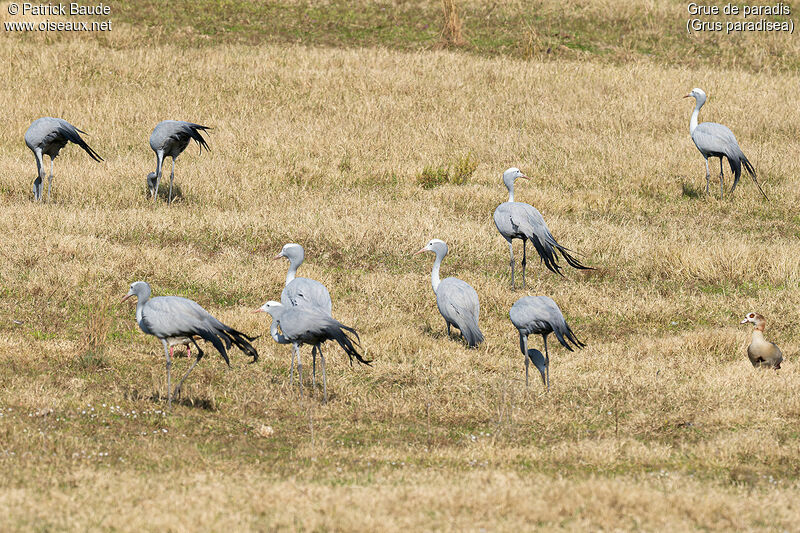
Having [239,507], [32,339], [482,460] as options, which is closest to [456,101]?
[32,339]

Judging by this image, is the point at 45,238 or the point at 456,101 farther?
the point at 456,101

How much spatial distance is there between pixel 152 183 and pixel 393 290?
5.65m

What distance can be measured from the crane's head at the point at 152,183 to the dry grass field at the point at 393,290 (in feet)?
0.70

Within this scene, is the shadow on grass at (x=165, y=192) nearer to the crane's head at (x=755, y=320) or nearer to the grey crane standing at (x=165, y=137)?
the grey crane standing at (x=165, y=137)

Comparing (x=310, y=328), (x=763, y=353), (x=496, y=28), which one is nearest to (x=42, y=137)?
(x=310, y=328)

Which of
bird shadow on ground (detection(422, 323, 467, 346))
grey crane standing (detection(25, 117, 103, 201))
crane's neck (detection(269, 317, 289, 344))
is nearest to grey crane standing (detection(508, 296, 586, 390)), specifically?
bird shadow on ground (detection(422, 323, 467, 346))

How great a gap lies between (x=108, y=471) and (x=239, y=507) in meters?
1.16

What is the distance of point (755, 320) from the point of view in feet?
32.9

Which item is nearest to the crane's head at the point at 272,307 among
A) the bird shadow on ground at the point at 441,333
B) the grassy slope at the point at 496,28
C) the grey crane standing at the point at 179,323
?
the grey crane standing at the point at 179,323

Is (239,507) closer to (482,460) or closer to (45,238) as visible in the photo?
(482,460)

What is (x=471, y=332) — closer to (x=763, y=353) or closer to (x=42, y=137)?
(x=763, y=353)

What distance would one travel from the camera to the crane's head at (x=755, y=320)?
32.5 feet

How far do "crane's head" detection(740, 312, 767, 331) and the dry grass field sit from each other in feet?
0.80

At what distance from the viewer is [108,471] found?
6434 millimetres
